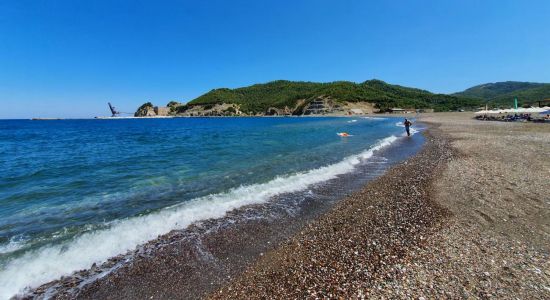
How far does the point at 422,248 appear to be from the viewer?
20.7ft

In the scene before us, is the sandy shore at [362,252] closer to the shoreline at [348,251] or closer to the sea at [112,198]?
the shoreline at [348,251]

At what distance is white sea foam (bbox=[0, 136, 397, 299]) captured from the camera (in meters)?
A: 6.29

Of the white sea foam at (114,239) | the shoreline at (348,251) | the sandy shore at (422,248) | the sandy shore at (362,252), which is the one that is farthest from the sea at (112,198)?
the sandy shore at (422,248)

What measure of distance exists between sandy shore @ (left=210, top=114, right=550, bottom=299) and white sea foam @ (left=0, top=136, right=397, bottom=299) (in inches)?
147

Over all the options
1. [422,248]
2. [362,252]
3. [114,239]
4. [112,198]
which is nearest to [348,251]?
[362,252]

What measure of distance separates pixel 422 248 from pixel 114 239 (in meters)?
8.73

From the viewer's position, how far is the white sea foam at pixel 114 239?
629 cm

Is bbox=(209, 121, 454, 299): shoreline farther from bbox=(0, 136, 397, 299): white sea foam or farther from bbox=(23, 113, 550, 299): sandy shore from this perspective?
bbox=(0, 136, 397, 299): white sea foam

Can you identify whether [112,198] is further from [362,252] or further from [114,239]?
[362,252]

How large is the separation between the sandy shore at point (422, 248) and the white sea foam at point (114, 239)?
373cm

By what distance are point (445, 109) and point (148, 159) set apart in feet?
636

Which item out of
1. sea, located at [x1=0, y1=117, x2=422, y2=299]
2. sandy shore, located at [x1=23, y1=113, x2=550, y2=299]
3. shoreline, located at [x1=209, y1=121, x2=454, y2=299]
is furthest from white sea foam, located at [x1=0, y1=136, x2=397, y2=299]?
shoreline, located at [x1=209, y1=121, x2=454, y2=299]

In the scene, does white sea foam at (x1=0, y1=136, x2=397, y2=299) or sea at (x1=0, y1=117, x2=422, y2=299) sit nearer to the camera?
white sea foam at (x1=0, y1=136, x2=397, y2=299)

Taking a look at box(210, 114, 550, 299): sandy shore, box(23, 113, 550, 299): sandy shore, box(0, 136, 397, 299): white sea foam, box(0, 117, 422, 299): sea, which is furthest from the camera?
box(0, 117, 422, 299): sea
